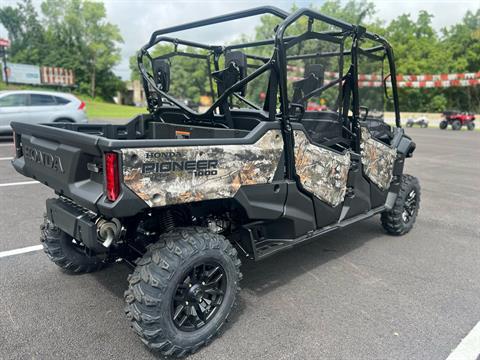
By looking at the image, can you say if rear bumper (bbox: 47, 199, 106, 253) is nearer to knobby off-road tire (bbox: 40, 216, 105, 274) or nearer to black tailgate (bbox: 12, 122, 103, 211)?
black tailgate (bbox: 12, 122, 103, 211)

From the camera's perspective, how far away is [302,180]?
10.6 ft

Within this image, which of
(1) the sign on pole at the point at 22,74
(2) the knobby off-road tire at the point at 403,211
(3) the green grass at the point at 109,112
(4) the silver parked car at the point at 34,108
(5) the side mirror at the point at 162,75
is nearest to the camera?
(5) the side mirror at the point at 162,75

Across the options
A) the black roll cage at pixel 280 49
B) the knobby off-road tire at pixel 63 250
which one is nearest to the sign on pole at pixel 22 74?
the black roll cage at pixel 280 49

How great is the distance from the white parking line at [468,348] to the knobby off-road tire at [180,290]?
1.51 m

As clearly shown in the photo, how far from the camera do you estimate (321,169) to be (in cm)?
339

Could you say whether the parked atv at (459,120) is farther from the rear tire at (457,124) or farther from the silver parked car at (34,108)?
the silver parked car at (34,108)

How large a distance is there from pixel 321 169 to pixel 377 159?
1.14 metres

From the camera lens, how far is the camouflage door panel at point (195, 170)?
2.22m

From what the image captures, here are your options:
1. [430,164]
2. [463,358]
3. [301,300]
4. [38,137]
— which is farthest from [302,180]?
[430,164]

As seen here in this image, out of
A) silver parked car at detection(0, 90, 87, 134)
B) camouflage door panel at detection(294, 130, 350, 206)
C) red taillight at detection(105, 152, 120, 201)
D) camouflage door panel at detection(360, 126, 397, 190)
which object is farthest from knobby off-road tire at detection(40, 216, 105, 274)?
silver parked car at detection(0, 90, 87, 134)

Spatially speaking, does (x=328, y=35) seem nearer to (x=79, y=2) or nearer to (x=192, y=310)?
(x=192, y=310)

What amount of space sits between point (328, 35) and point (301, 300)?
234 centimetres

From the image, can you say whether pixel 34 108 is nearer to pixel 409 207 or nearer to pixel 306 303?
pixel 409 207

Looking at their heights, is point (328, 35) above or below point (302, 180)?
above
